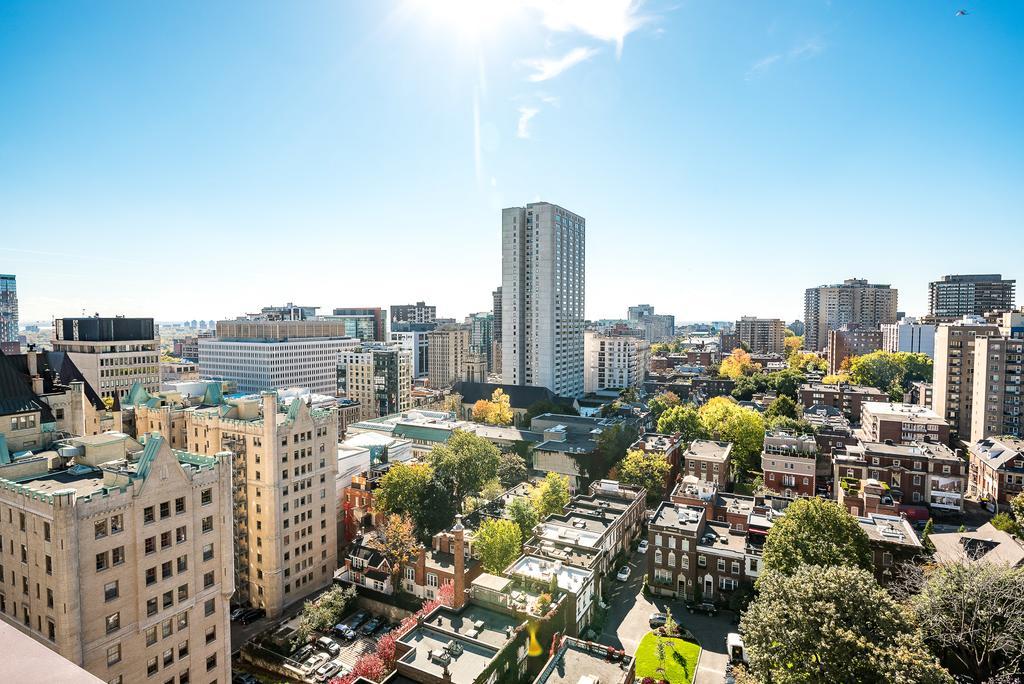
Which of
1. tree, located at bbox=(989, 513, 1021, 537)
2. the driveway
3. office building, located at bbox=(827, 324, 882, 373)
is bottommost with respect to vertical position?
the driveway

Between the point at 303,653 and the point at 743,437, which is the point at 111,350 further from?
the point at 743,437

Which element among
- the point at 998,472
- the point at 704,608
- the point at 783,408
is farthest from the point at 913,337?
the point at 704,608

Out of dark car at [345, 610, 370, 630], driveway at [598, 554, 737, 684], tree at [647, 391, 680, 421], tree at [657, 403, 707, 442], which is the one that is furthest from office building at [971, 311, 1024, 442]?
dark car at [345, 610, 370, 630]

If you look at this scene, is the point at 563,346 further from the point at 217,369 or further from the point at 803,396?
the point at 217,369

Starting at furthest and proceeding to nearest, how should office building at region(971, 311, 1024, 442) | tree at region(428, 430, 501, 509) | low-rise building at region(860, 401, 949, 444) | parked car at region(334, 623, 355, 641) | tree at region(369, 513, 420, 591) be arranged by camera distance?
low-rise building at region(860, 401, 949, 444)
office building at region(971, 311, 1024, 442)
tree at region(428, 430, 501, 509)
tree at region(369, 513, 420, 591)
parked car at region(334, 623, 355, 641)

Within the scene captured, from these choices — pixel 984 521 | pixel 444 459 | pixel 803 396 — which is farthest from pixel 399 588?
pixel 803 396

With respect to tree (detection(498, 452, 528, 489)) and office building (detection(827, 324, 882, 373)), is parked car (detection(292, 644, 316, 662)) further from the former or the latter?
office building (detection(827, 324, 882, 373))

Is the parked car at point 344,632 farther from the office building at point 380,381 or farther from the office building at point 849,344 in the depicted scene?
the office building at point 849,344
